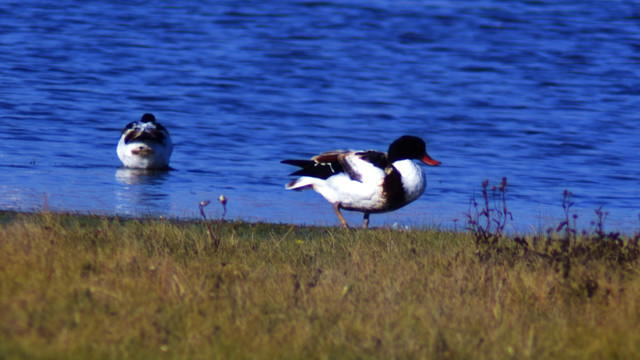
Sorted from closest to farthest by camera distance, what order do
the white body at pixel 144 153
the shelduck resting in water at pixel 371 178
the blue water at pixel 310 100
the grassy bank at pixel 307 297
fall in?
the grassy bank at pixel 307 297 → the shelduck resting in water at pixel 371 178 → the blue water at pixel 310 100 → the white body at pixel 144 153

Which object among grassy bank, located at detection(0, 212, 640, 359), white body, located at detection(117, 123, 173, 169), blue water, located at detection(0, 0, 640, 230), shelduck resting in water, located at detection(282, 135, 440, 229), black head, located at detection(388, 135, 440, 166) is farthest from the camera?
white body, located at detection(117, 123, 173, 169)

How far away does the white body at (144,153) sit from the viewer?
1397 cm

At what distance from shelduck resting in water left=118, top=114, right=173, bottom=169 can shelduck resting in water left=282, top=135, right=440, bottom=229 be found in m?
4.59

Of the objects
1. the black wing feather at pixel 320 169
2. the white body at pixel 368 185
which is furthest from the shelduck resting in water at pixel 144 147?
the white body at pixel 368 185

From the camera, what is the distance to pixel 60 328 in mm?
5164

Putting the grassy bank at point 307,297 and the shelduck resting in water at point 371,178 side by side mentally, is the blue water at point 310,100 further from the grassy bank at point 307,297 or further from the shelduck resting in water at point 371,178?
the grassy bank at point 307,297

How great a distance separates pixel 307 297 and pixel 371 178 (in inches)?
148

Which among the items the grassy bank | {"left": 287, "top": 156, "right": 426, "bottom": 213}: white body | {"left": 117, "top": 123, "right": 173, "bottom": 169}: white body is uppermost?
{"left": 287, "top": 156, "right": 426, "bottom": 213}: white body

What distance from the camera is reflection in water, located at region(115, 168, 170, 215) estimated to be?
431 inches

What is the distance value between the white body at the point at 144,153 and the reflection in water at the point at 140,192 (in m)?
0.10

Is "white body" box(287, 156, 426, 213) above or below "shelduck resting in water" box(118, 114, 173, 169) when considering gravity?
above

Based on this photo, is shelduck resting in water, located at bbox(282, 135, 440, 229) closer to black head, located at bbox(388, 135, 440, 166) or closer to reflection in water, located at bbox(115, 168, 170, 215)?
black head, located at bbox(388, 135, 440, 166)

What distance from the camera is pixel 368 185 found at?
945 centimetres

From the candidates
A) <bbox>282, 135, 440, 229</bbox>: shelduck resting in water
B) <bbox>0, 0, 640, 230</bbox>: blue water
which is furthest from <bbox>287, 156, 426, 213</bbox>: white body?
<bbox>0, 0, 640, 230</bbox>: blue water
